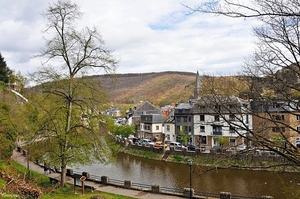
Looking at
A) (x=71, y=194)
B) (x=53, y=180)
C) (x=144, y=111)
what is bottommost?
(x=71, y=194)

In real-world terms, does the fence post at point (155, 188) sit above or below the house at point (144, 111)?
below

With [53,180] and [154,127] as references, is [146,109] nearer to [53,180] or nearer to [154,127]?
[154,127]

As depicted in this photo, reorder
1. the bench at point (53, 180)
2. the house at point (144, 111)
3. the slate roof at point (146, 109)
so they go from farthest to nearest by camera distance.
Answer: the slate roof at point (146, 109) → the house at point (144, 111) → the bench at point (53, 180)

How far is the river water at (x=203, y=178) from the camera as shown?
24.5m

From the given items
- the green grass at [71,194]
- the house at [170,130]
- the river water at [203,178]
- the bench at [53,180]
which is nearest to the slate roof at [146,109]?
the house at [170,130]

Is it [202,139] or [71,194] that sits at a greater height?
[202,139]

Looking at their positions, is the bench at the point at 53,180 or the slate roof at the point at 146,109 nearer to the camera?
the bench at the point at 53,180

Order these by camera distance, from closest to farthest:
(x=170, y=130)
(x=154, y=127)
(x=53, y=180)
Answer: (x=53, y=180) → (x=170, y=130) → (x=154, y=127)

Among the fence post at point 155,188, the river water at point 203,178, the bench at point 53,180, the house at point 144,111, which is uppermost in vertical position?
the house at point 144,111

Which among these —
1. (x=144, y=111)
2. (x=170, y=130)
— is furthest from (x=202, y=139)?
(x=144, y=111)

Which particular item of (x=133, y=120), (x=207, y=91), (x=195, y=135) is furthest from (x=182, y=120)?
(x=207, y=91)

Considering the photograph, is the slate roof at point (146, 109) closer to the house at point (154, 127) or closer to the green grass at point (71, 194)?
the house at point (154, 127)

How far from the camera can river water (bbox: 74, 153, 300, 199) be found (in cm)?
2450

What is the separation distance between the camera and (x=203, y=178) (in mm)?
28156
